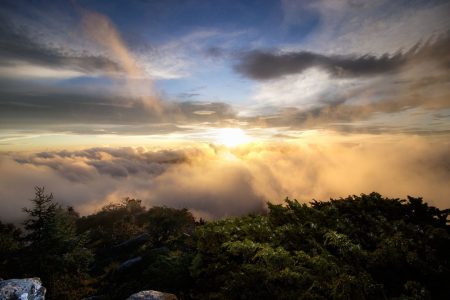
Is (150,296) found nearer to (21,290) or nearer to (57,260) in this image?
(21,290)

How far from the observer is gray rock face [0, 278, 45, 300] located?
32.3 feet

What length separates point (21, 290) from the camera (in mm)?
10273

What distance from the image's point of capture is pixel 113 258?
3384 centimetres

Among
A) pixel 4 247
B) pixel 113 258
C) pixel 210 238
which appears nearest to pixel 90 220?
pixel 113 258

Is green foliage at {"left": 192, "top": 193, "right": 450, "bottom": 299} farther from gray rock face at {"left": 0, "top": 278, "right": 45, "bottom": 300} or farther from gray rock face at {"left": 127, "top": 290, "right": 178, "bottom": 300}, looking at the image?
gray rock face at {"left": 0, "top": 278, "right": 45, "bottom": 300}

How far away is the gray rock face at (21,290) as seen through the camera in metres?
9.85

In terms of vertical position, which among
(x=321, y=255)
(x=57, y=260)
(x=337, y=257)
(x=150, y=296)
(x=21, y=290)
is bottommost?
(x=57, y=260)

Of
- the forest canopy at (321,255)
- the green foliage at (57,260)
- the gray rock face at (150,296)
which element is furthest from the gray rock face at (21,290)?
the green foliage at (57,260)

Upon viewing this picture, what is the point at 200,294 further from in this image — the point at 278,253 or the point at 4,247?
the point at 4,247

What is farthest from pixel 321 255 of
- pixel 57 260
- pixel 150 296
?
pixel 57 260

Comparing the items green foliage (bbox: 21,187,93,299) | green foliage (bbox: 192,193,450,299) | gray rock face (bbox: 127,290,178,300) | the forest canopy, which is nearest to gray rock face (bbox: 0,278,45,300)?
the forest canopy

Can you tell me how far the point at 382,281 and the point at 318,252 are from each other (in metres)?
1.77

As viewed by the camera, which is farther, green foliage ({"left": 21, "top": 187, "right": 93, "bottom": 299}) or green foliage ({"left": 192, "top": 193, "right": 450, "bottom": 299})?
green foliage ({"left": 21, "top": 187, "right": 93, "bottom": 299})

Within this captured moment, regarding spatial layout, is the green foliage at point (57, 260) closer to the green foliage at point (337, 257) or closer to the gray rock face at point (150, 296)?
the gray rock face at point (150, 296)
